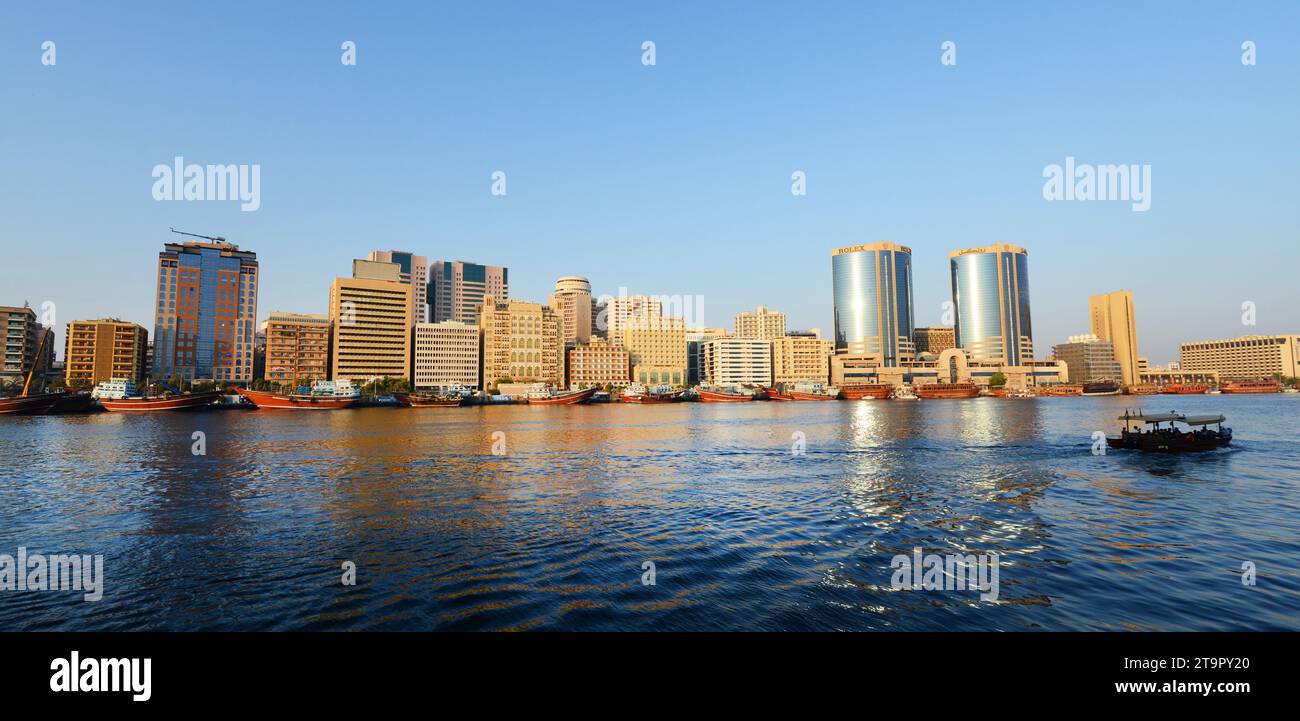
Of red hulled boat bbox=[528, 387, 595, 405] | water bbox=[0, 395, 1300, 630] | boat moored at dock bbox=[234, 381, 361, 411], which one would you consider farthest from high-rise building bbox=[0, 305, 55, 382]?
water bbox=[0, 395, 1300, 630]

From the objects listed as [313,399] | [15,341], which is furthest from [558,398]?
[15,341]

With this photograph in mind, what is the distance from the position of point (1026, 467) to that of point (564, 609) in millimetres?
38697

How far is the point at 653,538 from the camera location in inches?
882

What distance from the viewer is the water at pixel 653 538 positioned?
14.8 meters

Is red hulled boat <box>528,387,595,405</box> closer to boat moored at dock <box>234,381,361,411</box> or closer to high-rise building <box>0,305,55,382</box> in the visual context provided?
boat moored at dock <box>234,381,361,411</box>

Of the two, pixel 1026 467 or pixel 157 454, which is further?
pixel 157 454

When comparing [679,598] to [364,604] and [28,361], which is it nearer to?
[364,604]

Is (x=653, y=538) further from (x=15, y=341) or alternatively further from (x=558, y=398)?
(x=15, y=341)

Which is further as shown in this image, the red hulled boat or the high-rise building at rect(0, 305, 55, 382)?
the red hulled boat

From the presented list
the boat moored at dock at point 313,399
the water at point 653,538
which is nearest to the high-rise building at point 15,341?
the boat moored at dock at point 313,399

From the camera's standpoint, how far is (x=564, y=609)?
1495cm

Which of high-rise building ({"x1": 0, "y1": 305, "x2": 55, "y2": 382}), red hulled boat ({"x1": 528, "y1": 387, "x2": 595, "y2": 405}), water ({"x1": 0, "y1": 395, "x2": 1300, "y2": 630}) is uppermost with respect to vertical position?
high-rise building ({"x1": 0, "y1": 305, "x2": 55, "y2": 382})

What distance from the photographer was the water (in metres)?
14.8
